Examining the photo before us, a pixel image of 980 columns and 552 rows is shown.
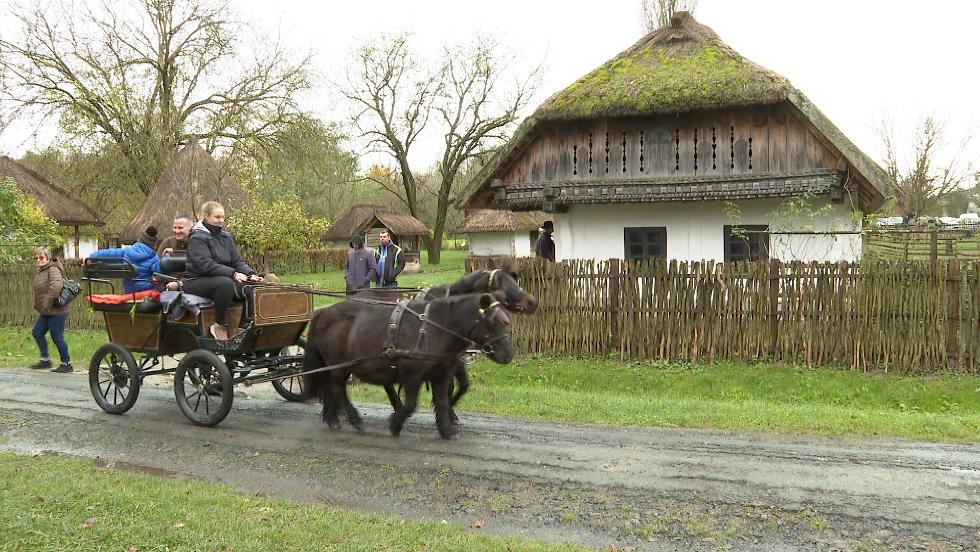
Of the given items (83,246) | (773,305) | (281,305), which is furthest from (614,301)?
(83,246)

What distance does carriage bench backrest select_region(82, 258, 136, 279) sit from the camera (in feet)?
25.2

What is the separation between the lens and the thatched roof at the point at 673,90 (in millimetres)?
12180

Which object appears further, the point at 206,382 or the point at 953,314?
the point at 953,314

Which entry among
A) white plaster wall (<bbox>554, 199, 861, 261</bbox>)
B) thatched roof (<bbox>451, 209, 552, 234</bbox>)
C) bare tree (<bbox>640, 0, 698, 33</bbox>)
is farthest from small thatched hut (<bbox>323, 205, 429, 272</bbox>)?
white plaster wall (<bbox>554, 199, 861, 261</bbox>)

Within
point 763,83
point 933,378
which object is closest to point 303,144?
point 763,83

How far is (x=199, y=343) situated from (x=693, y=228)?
968 centimetres

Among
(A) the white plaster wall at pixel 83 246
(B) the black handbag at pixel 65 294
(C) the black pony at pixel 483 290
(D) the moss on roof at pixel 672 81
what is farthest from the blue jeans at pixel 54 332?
(A) the white plaster wall at pixel 83 246

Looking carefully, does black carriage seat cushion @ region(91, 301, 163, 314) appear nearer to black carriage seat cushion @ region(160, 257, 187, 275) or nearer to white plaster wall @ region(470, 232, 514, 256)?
black carriage seat cushion @ region(160, 257, 187, 275)

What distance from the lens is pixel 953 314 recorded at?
9859 millimetres

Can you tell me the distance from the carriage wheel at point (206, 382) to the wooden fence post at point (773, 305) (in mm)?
7874

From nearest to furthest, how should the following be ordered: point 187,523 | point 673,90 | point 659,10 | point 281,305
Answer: point 187,523
point 281,305
point 673,90
point 659,10

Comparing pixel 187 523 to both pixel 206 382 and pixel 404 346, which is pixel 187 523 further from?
pixel 206 382

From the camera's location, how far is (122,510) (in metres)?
4.76

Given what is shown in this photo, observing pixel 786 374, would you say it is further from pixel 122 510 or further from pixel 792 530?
pixel 122 510
